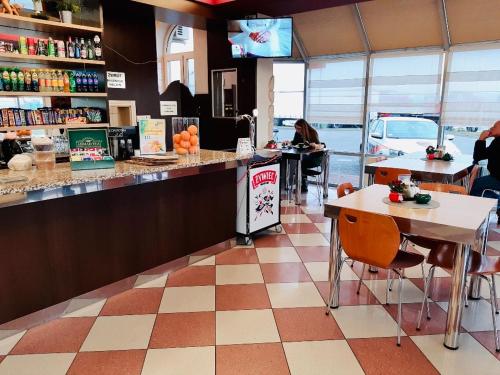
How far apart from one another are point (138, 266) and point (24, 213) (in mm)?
1070

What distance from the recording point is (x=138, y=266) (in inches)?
127

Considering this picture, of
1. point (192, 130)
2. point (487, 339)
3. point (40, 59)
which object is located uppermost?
point (40, 59)

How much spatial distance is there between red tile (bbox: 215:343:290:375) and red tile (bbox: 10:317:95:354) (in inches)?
36.7

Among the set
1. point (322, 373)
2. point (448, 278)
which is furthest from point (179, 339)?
point (448, 278)

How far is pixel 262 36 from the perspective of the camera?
5.50 metres

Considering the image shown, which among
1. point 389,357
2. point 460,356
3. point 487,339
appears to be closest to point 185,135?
point 389,357

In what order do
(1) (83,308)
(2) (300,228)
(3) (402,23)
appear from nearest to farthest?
(1) (83,308) < (2) (300,228) < (3) (402,23)

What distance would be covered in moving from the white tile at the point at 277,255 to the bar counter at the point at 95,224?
0.56 metres

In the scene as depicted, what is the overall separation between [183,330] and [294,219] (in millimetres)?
2918

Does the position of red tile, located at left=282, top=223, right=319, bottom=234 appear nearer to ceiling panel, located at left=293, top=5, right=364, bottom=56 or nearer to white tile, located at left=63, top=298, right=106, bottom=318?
white tile, located at left=63, top=298, right=106, bottom=318

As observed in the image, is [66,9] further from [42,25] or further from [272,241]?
[272,241]

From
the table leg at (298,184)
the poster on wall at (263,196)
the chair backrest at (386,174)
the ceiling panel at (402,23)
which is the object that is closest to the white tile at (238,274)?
the poster on wall at (263,196)

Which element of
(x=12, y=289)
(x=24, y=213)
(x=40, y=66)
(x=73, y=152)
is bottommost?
(x=12, y=289)

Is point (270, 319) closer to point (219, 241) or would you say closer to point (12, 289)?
point (219, 241)
